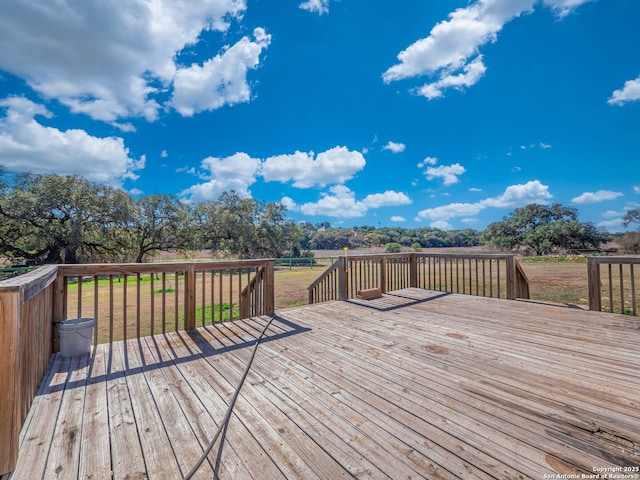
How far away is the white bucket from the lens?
2.60 meters

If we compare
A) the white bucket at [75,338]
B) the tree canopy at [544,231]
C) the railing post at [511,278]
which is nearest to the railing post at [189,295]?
the white bucket at [75,338]

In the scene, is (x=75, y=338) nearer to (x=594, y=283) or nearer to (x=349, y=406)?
(x=349, y=406)

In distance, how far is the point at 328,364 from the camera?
241 cm

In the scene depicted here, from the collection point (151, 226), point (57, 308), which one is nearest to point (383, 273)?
point (57, 308)

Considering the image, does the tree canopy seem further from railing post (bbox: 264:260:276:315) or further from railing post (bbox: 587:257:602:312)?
railing post (bbox: 264:260:276:315)

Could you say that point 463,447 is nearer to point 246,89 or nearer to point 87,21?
point 87,21

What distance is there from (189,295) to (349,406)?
8.38ft

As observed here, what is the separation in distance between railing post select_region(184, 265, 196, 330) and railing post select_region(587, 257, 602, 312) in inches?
225

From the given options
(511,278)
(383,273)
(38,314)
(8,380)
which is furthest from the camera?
(383,273)

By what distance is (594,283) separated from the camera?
396cm

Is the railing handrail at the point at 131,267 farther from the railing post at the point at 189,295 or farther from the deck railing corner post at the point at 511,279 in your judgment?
the deck railing corner post at the point at 511,279

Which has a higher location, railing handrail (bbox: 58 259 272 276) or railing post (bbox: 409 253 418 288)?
railing handrail (bbox: 58 259 272 276)

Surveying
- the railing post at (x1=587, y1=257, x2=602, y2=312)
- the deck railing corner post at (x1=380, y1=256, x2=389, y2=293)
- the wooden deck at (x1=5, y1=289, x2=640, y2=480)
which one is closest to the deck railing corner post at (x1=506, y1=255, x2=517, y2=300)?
the railing post at (x1=587, y1=257, x2=602, y2=312)

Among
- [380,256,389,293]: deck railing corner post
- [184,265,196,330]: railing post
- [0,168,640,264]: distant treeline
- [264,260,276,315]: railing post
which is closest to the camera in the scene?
[184,265,196,330]: railing post
